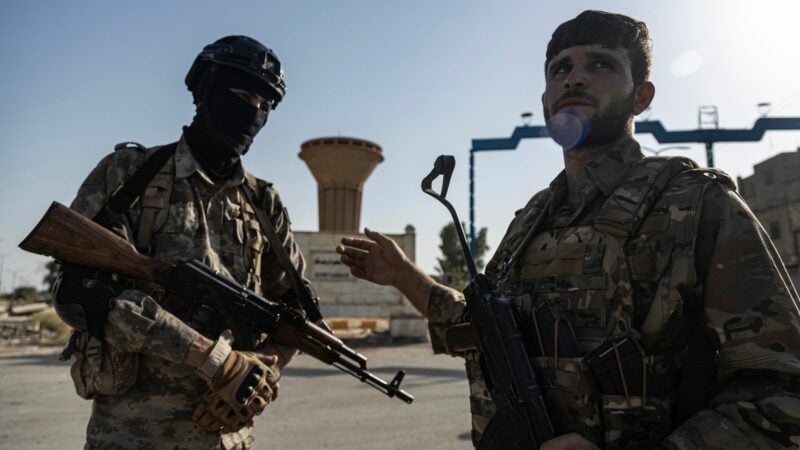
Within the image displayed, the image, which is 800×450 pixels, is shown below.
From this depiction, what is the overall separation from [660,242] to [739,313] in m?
0.26

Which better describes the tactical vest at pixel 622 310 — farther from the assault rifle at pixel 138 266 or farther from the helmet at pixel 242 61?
the helmet at pixel 242 61

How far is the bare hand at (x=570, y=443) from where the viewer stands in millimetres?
1250

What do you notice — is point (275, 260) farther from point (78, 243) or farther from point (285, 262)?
point (78, 243)

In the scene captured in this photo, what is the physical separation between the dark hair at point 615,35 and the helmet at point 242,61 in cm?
159

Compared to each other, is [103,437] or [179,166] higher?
[179,166]

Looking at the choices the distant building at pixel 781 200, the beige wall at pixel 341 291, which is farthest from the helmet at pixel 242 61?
the distant building at pixel 781 200

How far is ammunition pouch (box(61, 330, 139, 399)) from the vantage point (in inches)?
82.9

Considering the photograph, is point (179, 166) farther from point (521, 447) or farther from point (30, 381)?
point (30, 381)

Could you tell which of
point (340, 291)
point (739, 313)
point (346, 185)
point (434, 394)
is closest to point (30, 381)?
point (434, 394)

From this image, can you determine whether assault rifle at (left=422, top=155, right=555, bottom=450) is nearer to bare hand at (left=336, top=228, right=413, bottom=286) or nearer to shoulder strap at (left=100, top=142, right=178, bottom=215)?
bare hand at (left=336, top=228, right=413, bottom=286)

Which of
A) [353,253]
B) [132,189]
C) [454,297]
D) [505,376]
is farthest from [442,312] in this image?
[132,189]

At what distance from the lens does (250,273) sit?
107 inches

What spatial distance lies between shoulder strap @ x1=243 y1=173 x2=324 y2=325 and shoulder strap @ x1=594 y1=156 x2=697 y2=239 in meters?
1.78

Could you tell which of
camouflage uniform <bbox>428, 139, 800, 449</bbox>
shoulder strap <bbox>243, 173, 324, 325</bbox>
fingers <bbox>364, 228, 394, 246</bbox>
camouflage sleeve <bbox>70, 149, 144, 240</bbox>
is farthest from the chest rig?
camouflage uniform <bbox>428, 139, 800, 449</bbox>
